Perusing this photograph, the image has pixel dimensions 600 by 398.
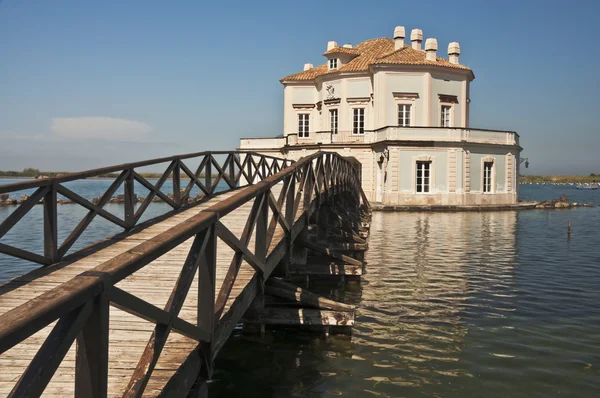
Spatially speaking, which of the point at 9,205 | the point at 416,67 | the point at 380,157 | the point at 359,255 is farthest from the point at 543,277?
the point at 9,205

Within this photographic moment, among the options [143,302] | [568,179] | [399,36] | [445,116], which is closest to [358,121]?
[445,116]

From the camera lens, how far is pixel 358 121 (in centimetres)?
3828

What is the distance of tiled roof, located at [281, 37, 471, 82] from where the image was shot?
3566 cm

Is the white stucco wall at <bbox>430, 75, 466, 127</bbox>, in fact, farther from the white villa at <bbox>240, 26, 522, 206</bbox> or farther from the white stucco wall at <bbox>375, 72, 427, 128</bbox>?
Result: the white stucco wall at <bbox>375, 72, 427, 128</bbox>

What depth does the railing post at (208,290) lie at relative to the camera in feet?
12.1

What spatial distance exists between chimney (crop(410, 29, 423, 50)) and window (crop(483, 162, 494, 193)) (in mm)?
10797

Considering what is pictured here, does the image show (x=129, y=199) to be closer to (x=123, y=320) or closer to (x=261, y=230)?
(x=261, y=230)

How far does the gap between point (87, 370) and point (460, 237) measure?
751 inches

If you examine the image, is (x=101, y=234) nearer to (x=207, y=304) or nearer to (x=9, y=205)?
(x=207, y=304)

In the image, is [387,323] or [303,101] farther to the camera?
[303,101]

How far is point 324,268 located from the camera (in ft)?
38.5

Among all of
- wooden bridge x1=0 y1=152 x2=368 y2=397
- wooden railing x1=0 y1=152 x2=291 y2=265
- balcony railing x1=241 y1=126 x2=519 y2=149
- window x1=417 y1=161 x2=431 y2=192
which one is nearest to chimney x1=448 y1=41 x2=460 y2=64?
balcony railing x1=241 y1=126 x2=519 y2=149

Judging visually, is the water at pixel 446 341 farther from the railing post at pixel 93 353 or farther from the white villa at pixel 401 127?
the white villa at pixel 401 127

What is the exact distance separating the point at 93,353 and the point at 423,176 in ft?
105
